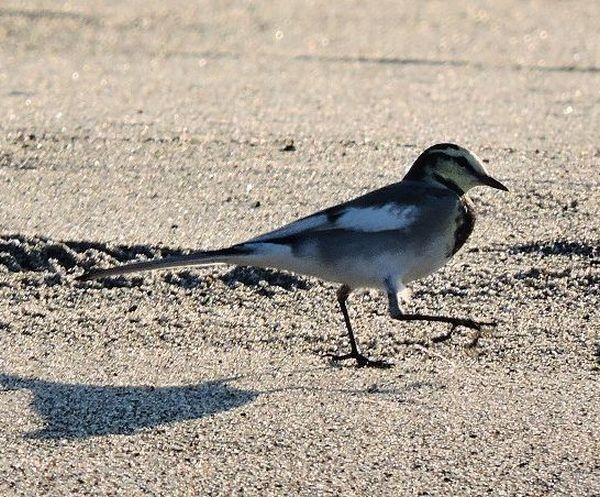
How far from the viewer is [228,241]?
7.65m

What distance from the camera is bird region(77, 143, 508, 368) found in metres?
6.28

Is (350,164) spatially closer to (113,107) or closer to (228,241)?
(228,241)

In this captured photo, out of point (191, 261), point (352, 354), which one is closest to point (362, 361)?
point (352, 354)

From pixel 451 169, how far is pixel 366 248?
2.14 feet

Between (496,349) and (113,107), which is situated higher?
(496,349)

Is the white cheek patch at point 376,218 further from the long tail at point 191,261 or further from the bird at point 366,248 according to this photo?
the long tail at point 191,261

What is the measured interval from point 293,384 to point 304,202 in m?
2.50

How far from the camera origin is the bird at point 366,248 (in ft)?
20.6

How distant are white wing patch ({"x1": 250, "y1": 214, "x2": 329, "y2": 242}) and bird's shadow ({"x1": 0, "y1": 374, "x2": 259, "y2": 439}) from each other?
0.69 metres

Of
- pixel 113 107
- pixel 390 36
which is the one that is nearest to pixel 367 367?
pixel 113 107

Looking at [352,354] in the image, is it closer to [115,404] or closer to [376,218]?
[376,218]

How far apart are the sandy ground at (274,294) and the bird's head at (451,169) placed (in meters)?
0.49

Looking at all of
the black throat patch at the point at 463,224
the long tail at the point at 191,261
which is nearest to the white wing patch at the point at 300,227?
the long tail at the point at 191,261

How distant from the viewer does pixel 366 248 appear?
21.0 feet
